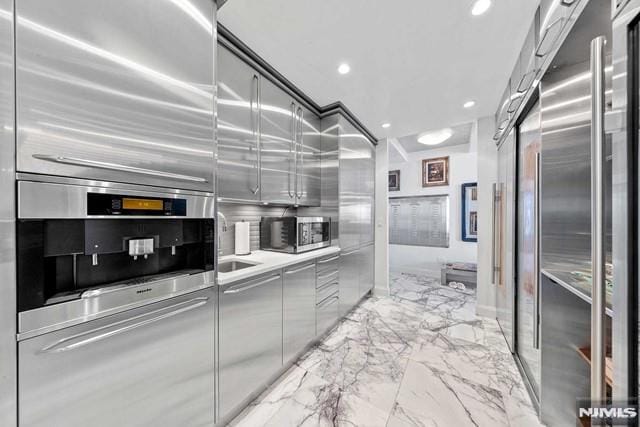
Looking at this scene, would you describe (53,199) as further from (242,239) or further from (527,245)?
(527,245)

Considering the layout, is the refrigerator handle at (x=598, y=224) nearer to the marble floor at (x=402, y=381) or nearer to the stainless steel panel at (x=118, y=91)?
the marble floor at (x=402, y=381)

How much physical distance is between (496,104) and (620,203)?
8.18ft

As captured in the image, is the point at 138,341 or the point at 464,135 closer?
the point at 138,341

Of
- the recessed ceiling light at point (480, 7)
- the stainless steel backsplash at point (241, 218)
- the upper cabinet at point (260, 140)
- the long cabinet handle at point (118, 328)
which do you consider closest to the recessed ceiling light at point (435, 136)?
the upper cabinet at point (260, 140)

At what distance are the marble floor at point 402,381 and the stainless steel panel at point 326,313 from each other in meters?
0.16

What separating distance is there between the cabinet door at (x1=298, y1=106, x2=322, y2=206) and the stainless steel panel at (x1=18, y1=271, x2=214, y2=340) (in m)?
1.42

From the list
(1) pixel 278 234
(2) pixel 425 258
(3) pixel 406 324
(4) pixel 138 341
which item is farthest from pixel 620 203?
(2) pixel 425 258

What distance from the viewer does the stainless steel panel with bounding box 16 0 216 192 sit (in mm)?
724

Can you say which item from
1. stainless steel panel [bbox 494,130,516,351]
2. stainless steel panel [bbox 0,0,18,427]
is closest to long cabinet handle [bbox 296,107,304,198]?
stainless steel panel [bbox 0,0,18,427]

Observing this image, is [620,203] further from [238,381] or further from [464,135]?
[464,135]

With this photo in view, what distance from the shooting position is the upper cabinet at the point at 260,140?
5.24 feet

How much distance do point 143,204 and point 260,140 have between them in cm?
109

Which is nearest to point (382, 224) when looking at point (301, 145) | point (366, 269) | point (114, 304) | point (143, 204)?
point (366, 269)

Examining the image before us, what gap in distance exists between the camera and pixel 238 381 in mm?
1366
